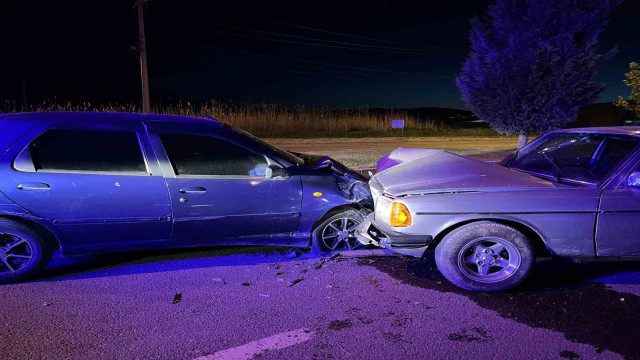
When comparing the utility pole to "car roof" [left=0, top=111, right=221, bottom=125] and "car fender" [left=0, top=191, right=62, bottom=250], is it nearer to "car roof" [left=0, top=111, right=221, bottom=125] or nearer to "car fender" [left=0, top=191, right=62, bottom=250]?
"car roof" [left=0, top=111, right=221, bottom=125]

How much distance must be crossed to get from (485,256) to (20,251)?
4.10m

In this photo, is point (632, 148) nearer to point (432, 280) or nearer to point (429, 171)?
point (429, 171)

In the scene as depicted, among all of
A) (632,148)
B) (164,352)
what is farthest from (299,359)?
(632,148)

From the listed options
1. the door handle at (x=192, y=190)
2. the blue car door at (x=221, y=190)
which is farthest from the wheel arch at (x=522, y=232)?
the door handle at (x=192, y=190)

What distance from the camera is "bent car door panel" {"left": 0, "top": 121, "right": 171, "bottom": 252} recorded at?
→ 13.1 feet

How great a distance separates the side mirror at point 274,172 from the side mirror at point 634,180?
299 centimetres

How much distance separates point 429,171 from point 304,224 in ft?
4.44

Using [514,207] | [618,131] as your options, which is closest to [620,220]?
[514,207]

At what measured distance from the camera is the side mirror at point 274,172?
4.49 metres

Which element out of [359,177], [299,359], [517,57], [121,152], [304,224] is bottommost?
[299,359]

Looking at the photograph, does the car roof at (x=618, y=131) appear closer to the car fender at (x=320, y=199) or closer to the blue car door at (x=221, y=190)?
the car fender at (x=320, y=199)

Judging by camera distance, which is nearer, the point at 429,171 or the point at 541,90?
the point at 429,171

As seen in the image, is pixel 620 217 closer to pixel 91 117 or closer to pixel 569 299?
pixel 569 299

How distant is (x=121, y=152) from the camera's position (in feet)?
14.0
